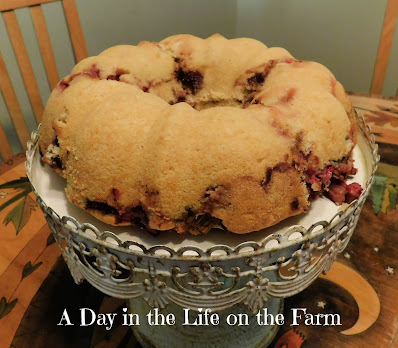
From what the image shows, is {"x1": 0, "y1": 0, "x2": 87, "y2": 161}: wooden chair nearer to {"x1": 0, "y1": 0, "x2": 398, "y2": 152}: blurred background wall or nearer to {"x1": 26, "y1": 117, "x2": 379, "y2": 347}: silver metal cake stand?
{"x1": 0, "y1": 0, "x2": 398, "y2": 152}: blurred background wall

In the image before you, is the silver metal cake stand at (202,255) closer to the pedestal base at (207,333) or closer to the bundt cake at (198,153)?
the bundt cake at (198,153)

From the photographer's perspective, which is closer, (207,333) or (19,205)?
(207,333)

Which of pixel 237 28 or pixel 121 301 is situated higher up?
pixel 237 28

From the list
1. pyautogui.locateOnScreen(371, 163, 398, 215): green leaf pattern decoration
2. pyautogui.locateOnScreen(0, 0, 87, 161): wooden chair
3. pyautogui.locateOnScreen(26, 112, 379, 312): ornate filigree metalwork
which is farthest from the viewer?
pyautogui.locateOnScreen(0, 0, 87, 161): wooden chair

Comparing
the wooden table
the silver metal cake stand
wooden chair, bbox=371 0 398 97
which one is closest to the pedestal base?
the wooden table

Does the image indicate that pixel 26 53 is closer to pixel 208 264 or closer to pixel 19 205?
pixel 19 205

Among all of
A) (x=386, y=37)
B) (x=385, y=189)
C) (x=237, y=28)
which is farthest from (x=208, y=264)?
(x=237, y=28)

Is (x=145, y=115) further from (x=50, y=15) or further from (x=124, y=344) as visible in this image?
(x=50, y=15)
